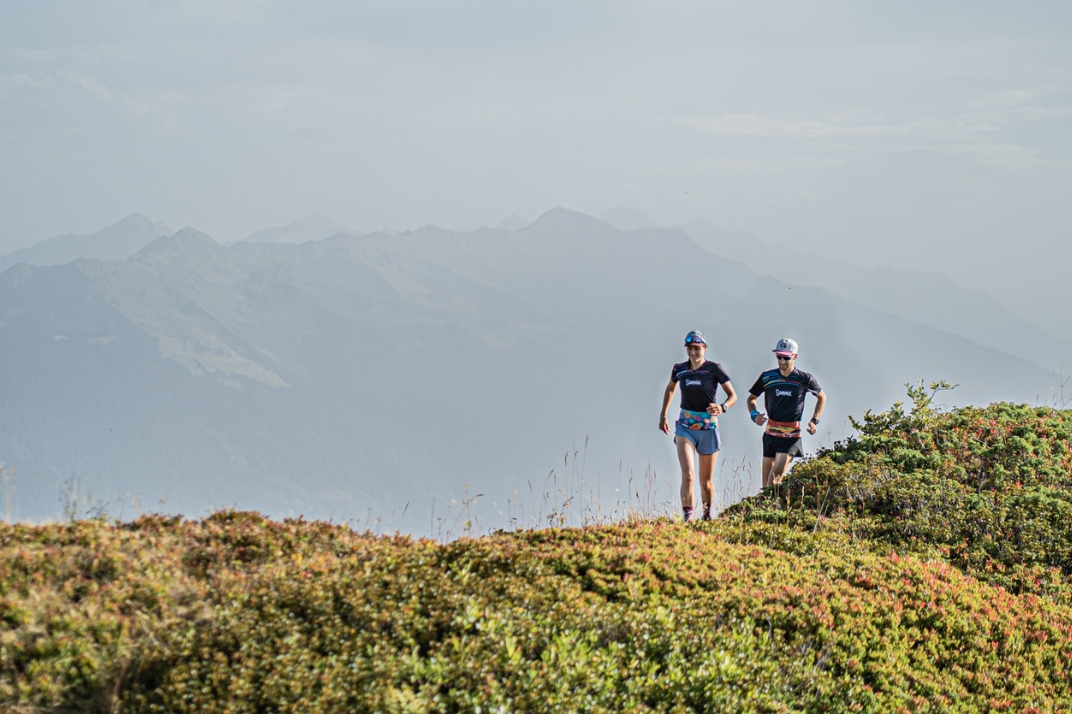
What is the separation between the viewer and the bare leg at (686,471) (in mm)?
10984

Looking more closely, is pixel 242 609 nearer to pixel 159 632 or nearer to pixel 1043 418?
pixel 159 632

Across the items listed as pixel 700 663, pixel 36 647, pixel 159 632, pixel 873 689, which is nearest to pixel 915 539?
pixel 873 689

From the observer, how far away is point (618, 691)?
4.57 meters

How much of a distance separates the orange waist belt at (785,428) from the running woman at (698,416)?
3.41 ft

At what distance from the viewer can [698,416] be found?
1094 centimetres

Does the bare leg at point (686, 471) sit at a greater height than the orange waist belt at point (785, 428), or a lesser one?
lesser

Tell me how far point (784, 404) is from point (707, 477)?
1.66 metres

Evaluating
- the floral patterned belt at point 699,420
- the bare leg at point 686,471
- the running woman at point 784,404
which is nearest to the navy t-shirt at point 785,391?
the running woman at point 784,404

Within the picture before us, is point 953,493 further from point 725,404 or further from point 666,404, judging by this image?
point 666,404

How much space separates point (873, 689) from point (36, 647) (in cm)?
511

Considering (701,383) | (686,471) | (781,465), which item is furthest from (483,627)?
(781,465)

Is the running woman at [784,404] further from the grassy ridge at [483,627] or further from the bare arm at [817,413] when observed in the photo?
the grassy ridge at [483,627]

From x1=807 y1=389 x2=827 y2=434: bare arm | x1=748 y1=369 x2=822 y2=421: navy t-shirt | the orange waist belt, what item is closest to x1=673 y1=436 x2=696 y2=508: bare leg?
x1=748 y1=369 x2=822 y2=421: navy t-shirt

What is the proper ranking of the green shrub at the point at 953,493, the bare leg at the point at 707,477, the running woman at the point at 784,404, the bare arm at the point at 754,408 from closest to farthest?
the green shrub at the point at 953,493 → the bare leg at the point at 707,477 → the bare arm at the point at 754,408 → the running woman at the point at 784,404
